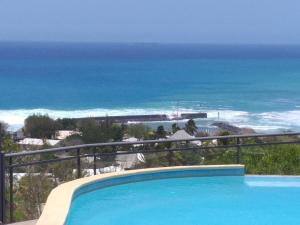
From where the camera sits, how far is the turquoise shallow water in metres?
8.47

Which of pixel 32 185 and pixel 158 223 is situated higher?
pixel 32 185

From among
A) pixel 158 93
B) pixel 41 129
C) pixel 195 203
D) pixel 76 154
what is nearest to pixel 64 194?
pixel 76 154

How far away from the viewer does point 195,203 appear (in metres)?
9.38

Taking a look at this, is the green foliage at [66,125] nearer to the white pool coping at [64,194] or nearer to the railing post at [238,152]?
the railing post at [238,152]

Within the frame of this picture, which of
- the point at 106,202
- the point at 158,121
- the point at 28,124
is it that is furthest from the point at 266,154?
the point at 158,121

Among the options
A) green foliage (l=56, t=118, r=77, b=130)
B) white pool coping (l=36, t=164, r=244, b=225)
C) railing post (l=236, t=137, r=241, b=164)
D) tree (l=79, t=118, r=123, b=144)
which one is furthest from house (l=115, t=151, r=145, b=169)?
green foliage (l=56, t=118, r=77, b=130)

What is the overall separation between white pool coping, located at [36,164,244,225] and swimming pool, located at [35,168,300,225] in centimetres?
6

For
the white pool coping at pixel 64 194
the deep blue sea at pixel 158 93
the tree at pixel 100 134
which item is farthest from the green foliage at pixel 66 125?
the white pool coping at pixel 64 194

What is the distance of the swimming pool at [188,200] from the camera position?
848 centimetres

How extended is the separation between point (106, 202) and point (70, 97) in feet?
238

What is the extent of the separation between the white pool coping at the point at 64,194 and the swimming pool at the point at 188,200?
61 millimetres

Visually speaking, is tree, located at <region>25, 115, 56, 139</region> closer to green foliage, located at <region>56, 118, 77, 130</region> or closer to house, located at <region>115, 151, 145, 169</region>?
green foliage, located at <region>56, 118, 77, 130</region>

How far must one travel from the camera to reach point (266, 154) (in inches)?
440

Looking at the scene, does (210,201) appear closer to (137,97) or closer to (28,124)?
(28,124)
